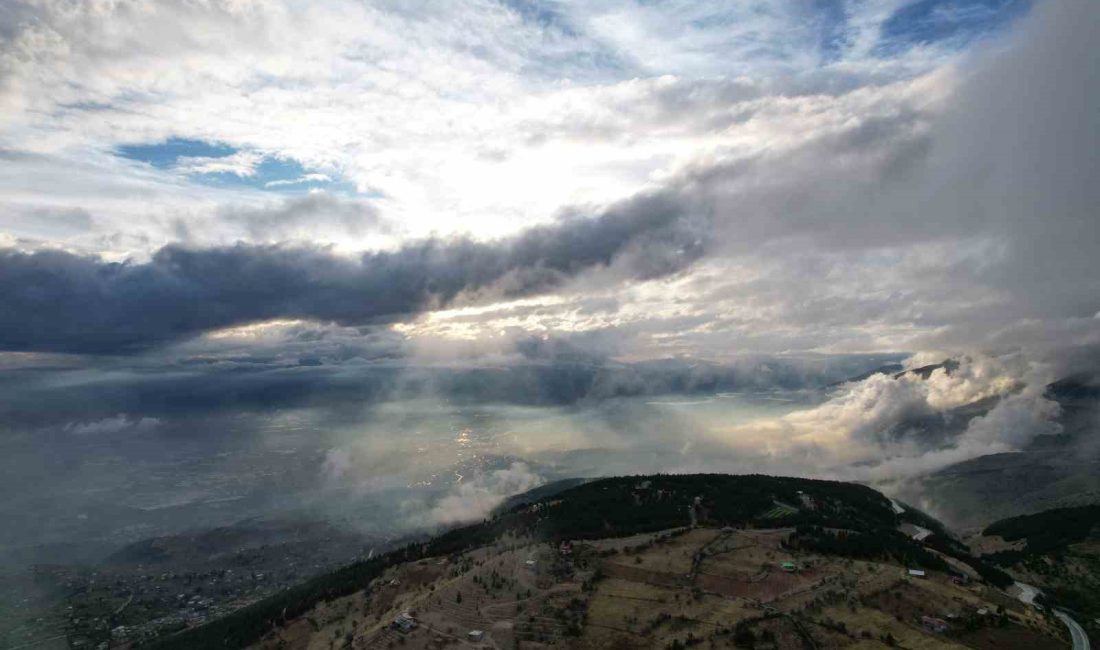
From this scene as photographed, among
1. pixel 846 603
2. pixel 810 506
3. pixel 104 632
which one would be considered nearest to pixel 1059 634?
pixel 846 603

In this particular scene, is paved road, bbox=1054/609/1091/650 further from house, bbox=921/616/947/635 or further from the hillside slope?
house, bbox=921/616/947/635

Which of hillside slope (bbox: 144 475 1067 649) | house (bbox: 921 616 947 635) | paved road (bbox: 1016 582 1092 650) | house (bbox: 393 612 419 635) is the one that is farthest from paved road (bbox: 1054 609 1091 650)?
house (bbox: 393 612 419 635)

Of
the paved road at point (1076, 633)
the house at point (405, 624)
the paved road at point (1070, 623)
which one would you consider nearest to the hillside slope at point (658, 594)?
the house at point (405, 624)

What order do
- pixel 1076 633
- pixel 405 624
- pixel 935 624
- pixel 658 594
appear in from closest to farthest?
pixel 935 624
pixel 405 624
pixel 1076 633
pixel 658 594

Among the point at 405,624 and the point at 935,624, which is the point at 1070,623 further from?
the point at 405,624

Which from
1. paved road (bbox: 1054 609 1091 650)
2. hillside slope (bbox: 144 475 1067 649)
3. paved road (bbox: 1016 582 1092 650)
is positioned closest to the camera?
hillside slope (bbox: 144 475 1067 649)

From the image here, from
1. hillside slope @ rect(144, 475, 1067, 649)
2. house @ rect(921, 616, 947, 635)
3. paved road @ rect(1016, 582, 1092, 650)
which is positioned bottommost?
paved road @ rect(1016, 582, 1092, 650)

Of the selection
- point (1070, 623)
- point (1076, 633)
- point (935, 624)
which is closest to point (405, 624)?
point (935, 624)
